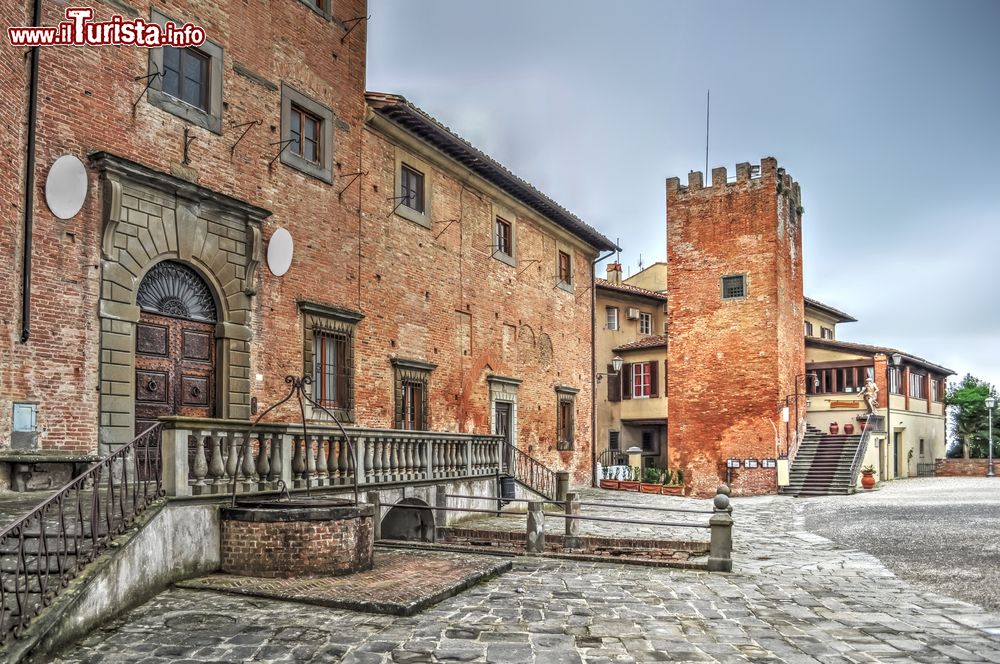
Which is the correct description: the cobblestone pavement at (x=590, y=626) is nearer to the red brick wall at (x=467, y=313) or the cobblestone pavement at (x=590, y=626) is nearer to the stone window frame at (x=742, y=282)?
the red brick wall at (x=467, y=313)

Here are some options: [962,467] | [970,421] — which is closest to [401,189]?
[962,467]

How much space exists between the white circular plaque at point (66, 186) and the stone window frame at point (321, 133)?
4.10 metres

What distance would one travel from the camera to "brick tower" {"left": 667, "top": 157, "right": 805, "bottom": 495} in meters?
28.2

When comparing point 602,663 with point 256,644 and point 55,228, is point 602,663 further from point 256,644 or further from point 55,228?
point 55,228

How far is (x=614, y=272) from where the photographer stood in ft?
142

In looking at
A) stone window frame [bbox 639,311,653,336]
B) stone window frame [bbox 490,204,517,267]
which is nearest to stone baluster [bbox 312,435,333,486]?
stone window frame [bbox 490,204,517,267]

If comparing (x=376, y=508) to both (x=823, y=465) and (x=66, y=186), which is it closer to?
(x=66, y=186)

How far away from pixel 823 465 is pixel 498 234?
47.0ft

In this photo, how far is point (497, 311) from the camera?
22359 mm

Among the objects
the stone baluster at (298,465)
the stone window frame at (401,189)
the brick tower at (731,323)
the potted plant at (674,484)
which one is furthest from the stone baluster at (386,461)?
the brick tower at (731,323)

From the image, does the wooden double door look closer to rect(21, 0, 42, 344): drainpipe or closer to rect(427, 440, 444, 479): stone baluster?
rect(21, 0, 42, 344): drainpipe

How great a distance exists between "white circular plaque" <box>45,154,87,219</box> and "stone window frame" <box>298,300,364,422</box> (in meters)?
4.46

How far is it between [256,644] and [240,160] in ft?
31.1

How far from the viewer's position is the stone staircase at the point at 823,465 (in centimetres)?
A: 2688
